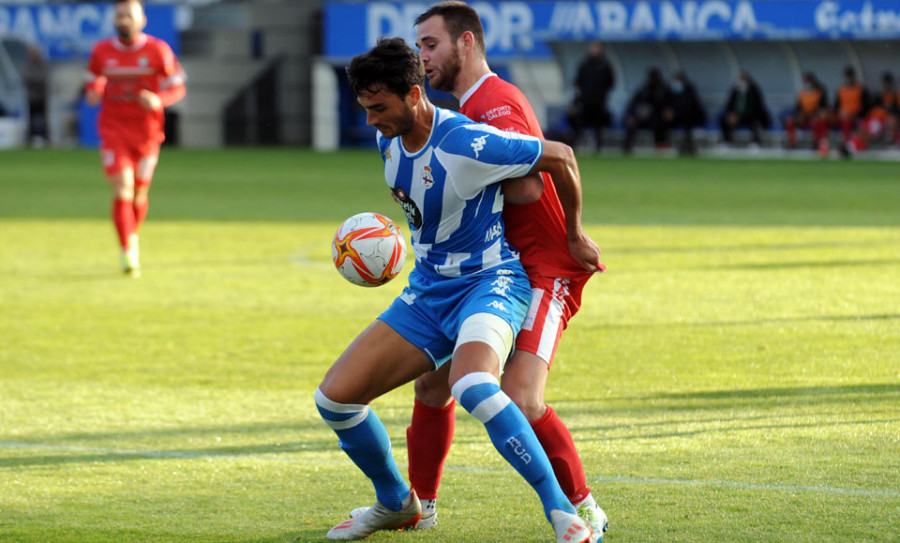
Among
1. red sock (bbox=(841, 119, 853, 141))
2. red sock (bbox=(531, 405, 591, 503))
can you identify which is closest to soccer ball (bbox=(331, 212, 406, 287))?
red sock (bbox=(531, 405, 591, 503))

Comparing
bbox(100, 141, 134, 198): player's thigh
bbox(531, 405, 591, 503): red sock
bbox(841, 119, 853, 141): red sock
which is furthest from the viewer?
bbox(841, 119, 853, 141): red sock

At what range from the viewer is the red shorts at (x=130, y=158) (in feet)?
40.7

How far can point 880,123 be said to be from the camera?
1172 inches

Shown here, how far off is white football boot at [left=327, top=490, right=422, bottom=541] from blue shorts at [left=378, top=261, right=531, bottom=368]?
1.69 ft

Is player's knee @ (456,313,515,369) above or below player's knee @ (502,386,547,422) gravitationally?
above

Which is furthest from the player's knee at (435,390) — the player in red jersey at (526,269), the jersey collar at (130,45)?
the jersey collar at (130,45)

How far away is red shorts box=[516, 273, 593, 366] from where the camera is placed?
15.4ft

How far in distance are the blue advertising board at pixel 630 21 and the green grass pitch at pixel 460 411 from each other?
1593cm

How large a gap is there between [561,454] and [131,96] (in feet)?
29.4

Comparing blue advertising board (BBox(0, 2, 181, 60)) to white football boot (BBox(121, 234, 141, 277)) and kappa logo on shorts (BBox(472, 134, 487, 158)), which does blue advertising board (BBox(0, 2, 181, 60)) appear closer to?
white football boot (BBox(121, 234, 141, 277))

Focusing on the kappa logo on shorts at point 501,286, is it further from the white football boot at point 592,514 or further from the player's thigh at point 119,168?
the player's thigh at point 119,168

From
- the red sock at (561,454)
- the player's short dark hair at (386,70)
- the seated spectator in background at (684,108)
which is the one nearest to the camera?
the player's short dark hair at (386,70)

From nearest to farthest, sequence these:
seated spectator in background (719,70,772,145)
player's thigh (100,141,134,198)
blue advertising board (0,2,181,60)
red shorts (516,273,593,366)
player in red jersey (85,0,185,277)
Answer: red shorts (516,273,593,366) < player's thigh (100,141,134,198) < player in red jersey (85,0,185,277) < seated spectator in background (719,70,772,145) < blue advertising board (0,2,181,60)

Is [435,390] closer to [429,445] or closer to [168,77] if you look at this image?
[429,445]
